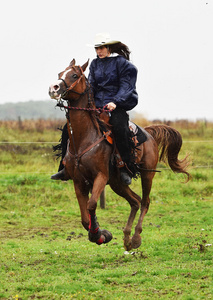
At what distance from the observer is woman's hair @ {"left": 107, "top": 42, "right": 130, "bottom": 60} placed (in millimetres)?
7956

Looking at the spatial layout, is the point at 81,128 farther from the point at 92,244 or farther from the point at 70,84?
the point at 92,244

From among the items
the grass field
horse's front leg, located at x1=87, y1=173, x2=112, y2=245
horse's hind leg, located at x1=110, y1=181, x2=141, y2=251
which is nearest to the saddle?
horse's hind leg, located at x1=110, y1=181, x2=141, y2=251

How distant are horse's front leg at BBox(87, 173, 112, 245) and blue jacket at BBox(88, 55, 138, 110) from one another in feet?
4.24

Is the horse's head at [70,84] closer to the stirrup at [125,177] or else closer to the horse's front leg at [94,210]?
the horse's front leg at [94,210]

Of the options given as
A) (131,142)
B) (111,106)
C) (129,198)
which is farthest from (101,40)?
(129,198)

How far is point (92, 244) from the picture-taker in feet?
32.7

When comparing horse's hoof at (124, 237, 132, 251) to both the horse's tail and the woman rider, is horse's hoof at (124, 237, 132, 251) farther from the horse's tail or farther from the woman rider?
the horse's tail

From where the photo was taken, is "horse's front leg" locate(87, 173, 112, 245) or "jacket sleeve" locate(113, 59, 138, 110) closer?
"horse's front leg" locate(87, 173, 112, 245)

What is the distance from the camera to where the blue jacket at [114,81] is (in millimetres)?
7762

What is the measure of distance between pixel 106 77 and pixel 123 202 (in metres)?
7.80

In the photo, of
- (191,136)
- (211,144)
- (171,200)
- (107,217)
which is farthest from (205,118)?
(107,217)

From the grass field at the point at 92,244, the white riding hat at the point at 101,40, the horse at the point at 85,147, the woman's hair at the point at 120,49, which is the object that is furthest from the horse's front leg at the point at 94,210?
the woman's hair at the point at 120,49

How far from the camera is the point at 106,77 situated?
7797 millimetres

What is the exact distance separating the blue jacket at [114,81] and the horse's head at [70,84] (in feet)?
2.15
